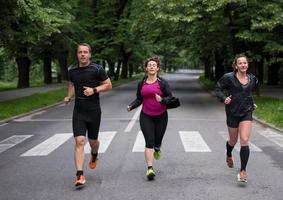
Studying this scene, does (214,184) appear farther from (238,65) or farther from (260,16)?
(260,16)

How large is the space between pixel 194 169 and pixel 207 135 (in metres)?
4.84

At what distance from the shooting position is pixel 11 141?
13109mm

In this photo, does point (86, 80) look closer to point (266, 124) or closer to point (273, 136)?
point (273, 136)

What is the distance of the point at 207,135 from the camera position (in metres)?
13.6

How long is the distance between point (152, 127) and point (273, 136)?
20.5 ft

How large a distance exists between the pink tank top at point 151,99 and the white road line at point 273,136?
4.72m

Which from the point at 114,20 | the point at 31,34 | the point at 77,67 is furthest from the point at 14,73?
the point at 77,67

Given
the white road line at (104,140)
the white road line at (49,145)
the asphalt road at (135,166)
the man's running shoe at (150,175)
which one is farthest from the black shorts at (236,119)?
the white road line at (49,145)

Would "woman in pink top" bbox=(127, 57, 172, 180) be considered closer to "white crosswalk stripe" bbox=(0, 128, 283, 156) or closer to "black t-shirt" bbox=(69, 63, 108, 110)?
"black t-shirt" bbox=(69, 63, 108, 110)

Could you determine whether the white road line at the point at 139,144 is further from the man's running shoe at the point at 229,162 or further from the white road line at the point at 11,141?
the white road line at the point at 11,141

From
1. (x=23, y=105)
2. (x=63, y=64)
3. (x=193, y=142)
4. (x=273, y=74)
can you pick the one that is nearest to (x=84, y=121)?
(x=193, y=142)

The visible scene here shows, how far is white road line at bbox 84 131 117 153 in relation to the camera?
11225mm

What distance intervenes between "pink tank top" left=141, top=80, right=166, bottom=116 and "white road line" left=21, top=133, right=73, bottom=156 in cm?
334

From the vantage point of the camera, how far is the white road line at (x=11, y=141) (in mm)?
12083
